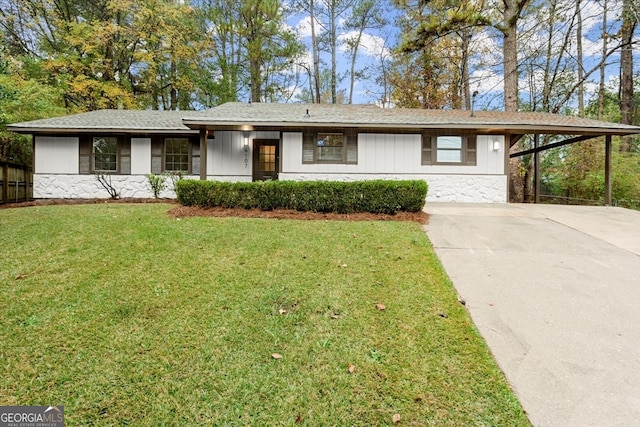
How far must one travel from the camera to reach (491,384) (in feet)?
6.90

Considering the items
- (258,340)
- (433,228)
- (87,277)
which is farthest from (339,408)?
(433,228)

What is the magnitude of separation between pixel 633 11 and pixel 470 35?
294 inches

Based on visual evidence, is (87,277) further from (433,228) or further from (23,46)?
(23,46)

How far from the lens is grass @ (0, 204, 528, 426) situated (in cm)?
193

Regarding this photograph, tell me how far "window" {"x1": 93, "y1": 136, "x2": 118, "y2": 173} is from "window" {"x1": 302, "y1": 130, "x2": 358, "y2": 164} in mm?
6772

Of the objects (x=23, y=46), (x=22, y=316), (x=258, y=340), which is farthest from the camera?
(x=23, y=46)

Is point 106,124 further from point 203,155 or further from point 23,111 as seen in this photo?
point 23,111

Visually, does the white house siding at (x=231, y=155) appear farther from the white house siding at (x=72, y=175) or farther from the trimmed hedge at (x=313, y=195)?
the trimmed hedge at (x=313, y=195)

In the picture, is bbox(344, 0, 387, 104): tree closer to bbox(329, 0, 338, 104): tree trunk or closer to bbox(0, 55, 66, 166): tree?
bbox(329, 0, 338, 104): tree trunk

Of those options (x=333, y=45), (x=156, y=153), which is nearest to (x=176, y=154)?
(x=156, y=153)

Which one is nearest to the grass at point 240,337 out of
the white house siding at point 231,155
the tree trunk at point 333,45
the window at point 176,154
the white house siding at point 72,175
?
the white house siding at point 231,155

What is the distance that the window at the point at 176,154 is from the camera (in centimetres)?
1087
